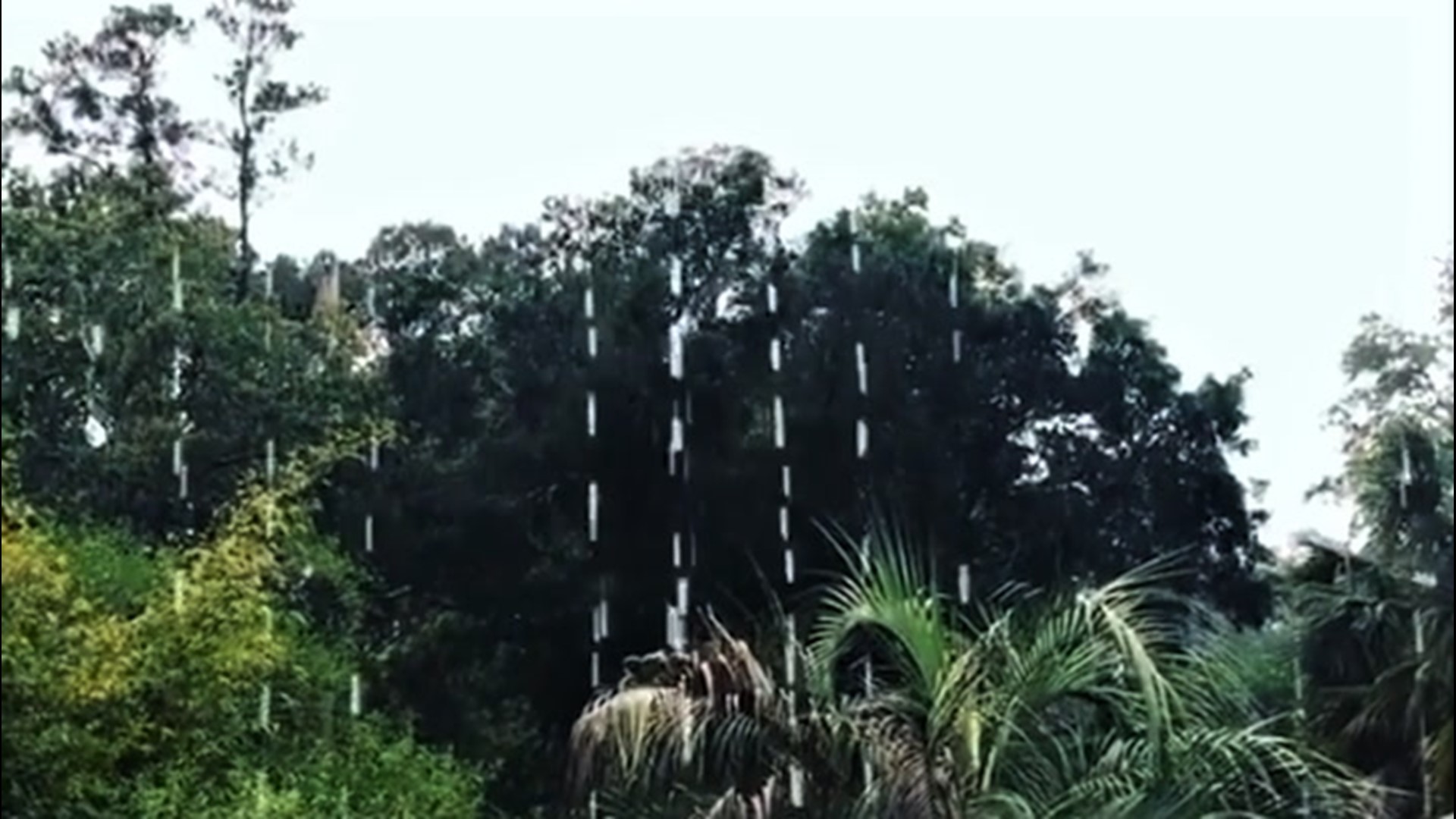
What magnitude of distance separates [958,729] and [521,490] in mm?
4309

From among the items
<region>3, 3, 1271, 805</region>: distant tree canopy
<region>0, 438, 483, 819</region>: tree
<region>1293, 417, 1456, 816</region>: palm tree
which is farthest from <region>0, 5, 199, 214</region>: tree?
<region>1293, 417, 1456, 816</region>: palm tree

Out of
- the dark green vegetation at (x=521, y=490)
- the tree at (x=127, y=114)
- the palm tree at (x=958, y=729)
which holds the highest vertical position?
the tree at (x=127, y=114)

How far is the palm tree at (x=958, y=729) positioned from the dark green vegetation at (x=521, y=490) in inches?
0.6

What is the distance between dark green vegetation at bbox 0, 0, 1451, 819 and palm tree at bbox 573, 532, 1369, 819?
0.05 feet

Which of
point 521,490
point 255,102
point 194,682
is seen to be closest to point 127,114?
point 255,102

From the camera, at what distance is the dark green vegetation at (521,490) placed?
4992 millimetres

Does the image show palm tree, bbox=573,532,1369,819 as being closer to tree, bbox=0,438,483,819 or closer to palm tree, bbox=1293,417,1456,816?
palm tree, bbox=1293,417,1456,816

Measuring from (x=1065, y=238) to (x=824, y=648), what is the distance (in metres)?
2.83

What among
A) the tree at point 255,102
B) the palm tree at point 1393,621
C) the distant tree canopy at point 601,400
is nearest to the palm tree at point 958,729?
the palm tree at point 1393,621

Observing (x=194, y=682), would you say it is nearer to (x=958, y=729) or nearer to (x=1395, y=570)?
(x=958, y=729)

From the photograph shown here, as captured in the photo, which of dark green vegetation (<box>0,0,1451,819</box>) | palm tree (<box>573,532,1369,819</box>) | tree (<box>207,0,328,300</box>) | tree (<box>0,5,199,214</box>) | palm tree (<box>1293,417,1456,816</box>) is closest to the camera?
palm tree (<box>1293,417,1456,816</box>)

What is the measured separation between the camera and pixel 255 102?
8.24 meters

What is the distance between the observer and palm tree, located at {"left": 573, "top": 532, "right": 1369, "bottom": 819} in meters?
4.38

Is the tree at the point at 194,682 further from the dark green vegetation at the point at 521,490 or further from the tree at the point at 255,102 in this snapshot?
the tree at the point at 255,102
